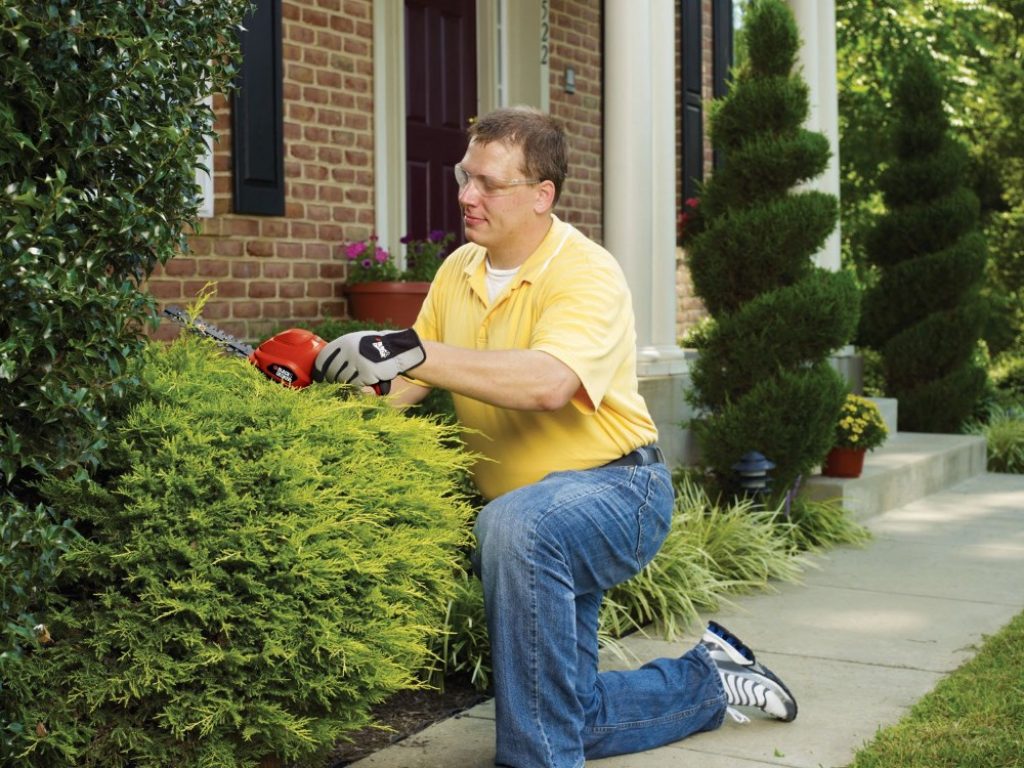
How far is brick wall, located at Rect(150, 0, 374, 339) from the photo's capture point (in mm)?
6484

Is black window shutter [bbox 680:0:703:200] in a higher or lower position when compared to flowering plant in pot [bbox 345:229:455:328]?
higher

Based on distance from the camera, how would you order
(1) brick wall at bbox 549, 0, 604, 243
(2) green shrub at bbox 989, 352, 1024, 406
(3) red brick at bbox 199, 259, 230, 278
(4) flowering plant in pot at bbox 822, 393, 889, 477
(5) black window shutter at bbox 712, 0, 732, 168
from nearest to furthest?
(3) red brick at bbox 199, 259, 230, 278 < (4) flowering plant in pot at bbox 822, 393, 889, 477 < (1) brick wall at bbox 549, 0, 604, 243 < (5) black window shutter at bbox 712, 0, 732, 168 < (2) green shrub at bbox 989, 352, 1024, 406

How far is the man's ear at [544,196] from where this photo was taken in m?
3.68

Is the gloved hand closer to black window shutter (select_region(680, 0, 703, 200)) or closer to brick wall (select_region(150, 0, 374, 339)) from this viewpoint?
brick wall (select_region(150, 0, 374, 339))

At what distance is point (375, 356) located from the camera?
3.21m

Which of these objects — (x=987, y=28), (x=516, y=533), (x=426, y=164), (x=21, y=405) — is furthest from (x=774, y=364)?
(x=987, y=28)

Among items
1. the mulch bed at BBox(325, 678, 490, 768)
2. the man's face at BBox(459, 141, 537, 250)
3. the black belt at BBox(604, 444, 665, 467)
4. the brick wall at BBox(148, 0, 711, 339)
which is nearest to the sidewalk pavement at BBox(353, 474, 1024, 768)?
the mulch bed at BBox(325, 678, 490, 768)

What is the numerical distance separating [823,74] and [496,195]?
25.8 ft

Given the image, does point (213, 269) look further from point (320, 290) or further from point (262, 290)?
point (320, 290)

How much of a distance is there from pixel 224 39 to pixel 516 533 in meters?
1.33

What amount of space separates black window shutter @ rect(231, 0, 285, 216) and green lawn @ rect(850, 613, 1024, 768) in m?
3.83

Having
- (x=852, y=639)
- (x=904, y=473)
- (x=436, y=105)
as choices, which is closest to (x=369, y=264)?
(x=436, y=105)

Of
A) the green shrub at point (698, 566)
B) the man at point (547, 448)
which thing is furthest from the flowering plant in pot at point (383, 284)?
the man at point (547, 448)

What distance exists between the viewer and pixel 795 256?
7297 millimetres
